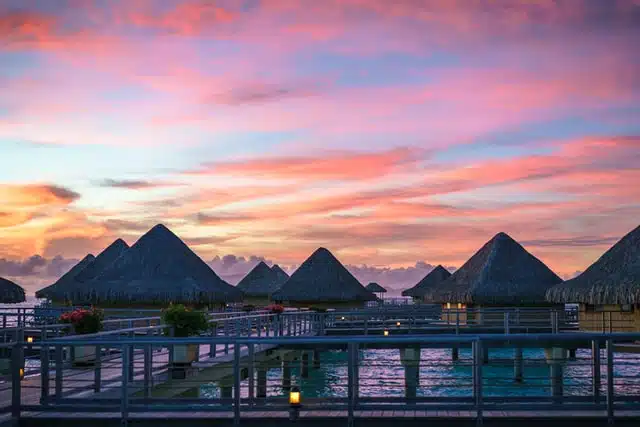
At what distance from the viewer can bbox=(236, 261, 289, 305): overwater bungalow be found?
71375 millimetres

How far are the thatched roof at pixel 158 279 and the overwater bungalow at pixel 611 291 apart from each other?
45.7 feet

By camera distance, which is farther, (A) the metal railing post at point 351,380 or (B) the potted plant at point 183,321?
(B) the potted plant at point 183,321

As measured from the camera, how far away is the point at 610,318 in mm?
31156

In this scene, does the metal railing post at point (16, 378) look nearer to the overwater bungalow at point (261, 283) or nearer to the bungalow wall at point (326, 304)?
the bungalow wall at point (326, 304)

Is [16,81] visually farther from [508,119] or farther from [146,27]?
[508,119]

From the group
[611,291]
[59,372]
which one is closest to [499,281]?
[611,291]

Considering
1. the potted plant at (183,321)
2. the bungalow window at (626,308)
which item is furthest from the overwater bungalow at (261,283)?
the potted plant at (183,321)

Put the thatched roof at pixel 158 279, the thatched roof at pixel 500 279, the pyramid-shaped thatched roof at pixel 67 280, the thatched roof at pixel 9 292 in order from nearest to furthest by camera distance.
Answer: the thatched roof at pixel 9 292
the thatched roof at pixel 158 279
the thatched roof at pixel 500 279
the pyramid-shaped thatched roof at pixel 67 280

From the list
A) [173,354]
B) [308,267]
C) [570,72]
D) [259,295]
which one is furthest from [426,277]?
[173,354]

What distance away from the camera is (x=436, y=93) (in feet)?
83.6

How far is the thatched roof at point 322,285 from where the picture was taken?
48.3m

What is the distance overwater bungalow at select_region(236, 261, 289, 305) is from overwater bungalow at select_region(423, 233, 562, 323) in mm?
25150

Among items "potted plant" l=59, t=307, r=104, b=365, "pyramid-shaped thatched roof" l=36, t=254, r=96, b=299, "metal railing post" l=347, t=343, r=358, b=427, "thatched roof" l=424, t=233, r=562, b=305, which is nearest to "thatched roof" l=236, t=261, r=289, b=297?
"pyramid-shaped thatched roof" l=36, t=254, r=96, b=299

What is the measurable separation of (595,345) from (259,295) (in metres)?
59.2
